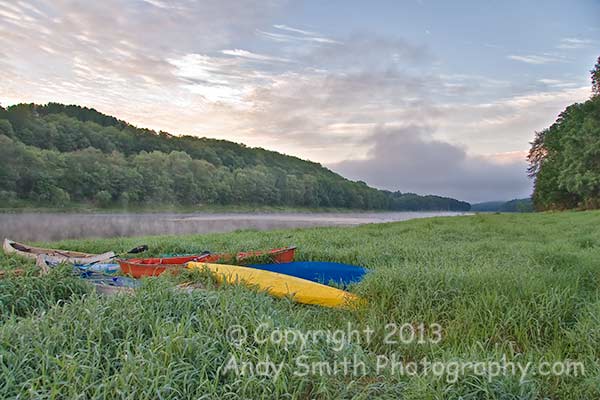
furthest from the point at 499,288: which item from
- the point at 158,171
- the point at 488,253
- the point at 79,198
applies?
the point at 158,171

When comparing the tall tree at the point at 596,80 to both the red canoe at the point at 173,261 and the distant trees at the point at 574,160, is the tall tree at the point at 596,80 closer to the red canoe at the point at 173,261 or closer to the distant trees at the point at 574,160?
the distant trees at the point at 574,160

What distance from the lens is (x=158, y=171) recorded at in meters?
56.4

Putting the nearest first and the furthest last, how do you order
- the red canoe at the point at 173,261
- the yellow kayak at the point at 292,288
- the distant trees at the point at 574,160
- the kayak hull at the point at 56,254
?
the yellow kayak at the point at 292,288 → the red canoe at the point at 173,261 → the kayak hull at the point at 56,254 → the distant trees at the point at 574,160

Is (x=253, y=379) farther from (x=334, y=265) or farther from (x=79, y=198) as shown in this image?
(x=79, y=198)

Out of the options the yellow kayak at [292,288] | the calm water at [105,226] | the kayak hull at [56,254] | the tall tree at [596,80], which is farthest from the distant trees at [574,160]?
the kayak hull at [56,254]

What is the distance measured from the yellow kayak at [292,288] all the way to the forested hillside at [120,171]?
137ft

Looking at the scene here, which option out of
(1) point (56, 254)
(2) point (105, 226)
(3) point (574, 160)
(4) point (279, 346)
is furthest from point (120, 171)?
(4) point (279, 346)

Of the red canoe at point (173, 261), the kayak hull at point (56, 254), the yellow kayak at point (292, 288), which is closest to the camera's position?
the yellow kayak at point (292, 288)

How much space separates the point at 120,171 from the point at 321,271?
161 ft

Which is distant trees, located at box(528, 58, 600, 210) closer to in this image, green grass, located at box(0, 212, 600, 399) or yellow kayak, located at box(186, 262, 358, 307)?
green grass, located at box(0, 212, 600, 399)

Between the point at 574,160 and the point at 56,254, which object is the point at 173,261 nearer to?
the point at 56,254

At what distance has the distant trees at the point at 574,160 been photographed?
26.8 metres

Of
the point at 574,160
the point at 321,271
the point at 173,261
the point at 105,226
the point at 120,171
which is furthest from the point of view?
the point at 120,171

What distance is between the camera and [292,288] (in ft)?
14.8
